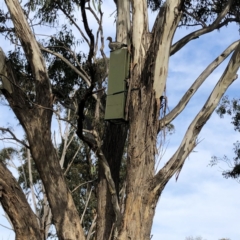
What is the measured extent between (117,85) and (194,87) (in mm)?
848

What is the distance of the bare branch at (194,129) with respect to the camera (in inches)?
172

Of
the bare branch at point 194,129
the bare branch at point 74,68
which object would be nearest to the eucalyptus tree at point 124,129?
the bare branch at point 194,129

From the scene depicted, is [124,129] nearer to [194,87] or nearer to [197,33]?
[194,87]

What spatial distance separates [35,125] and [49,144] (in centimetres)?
24

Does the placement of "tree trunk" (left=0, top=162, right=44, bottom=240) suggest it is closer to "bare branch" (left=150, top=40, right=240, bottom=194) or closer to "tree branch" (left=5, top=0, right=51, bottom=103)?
"tree branch" (left=5, top=0, right=51, bottom=103)

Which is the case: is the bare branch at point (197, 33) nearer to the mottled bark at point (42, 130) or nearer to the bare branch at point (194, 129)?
the bare branch at point (194, 129)

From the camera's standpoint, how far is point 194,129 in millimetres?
4578

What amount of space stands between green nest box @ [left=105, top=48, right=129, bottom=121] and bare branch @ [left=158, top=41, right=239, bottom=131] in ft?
1.31

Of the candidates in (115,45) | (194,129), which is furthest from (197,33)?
(194,129)

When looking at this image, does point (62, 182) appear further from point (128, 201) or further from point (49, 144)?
point (128, 201)

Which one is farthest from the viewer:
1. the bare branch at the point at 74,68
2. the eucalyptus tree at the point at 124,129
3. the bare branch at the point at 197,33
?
the bare branch at the point at 74,68

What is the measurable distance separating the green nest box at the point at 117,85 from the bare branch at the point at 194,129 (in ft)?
1.99

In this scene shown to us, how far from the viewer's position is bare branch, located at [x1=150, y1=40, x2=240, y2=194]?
437cm

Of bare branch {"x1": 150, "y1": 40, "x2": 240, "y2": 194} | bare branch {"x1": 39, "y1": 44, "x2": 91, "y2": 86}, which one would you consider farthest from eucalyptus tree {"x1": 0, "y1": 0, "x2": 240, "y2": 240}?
bare branch {"x1": 39, "y1": 44, "x2": 91, "y2": 86}
